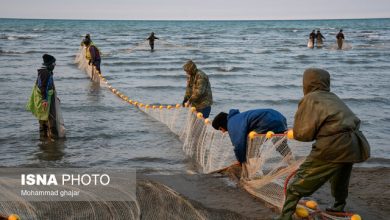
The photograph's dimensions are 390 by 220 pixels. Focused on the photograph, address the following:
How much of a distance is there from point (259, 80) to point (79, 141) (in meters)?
10.7

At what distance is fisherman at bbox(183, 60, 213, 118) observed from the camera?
7.75 metres

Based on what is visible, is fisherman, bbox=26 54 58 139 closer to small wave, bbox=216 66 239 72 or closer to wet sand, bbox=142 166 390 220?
wet sand, bbox=142 166 390 220

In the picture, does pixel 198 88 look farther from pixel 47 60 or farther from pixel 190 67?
pixel 47 60

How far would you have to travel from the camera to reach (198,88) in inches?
305

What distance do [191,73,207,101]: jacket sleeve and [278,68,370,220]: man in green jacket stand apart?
3561 mm

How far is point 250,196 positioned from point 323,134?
174 cm

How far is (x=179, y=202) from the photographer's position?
501 cm

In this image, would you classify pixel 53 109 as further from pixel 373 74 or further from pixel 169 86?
pixel 373 74

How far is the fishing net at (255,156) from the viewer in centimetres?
514

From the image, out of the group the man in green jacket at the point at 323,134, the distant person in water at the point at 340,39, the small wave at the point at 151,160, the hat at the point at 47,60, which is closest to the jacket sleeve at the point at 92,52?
the hat at the point at 47,60

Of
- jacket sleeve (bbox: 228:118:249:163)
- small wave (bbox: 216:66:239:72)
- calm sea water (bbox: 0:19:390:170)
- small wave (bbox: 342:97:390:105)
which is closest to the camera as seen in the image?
jacket sleeve (bbox: 228:118:249:163)

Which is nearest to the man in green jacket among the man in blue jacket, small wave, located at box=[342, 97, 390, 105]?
the man in blue jacket

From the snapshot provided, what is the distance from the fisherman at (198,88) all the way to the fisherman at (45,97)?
2137mm

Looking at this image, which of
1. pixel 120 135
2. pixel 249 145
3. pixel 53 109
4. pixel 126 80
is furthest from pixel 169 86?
pixel 249 145
